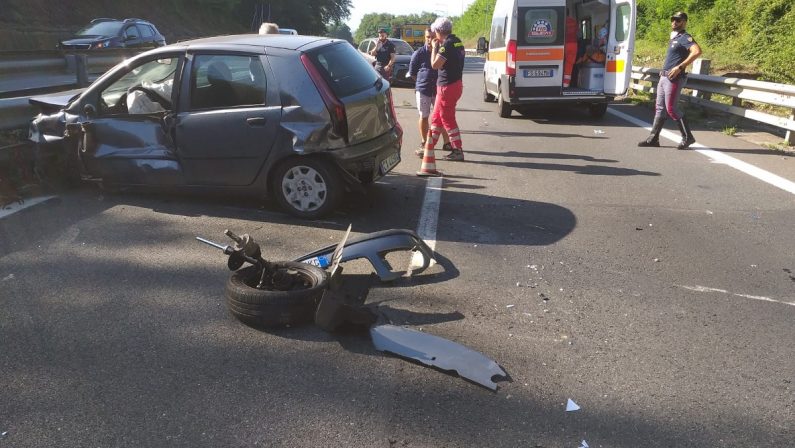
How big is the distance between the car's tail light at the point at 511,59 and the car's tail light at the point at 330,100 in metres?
7.02

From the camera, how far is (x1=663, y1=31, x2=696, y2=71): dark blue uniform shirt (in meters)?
8.89

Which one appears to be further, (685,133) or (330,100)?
(685,133)

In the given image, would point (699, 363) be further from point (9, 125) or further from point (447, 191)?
point (9, 125)

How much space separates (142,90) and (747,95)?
31.5 ft

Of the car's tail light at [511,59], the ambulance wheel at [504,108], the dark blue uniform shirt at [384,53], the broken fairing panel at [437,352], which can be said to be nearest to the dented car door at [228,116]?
the broken fairing panel at [437,352]

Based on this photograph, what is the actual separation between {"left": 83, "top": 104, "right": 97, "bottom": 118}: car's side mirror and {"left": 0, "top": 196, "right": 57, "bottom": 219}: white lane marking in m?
1.01

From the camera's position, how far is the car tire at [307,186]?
574 cm

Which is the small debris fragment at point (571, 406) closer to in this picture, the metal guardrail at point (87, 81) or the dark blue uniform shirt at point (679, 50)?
the dark blue uniform shirt at point (679, 50)

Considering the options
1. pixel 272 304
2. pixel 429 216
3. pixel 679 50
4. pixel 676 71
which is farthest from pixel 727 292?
pixel 679 50

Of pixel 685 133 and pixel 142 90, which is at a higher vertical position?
pixel 142 90

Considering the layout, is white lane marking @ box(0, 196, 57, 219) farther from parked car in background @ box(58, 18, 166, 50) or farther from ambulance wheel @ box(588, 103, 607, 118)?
parked car in background @ box(58, 18, 166, 50)

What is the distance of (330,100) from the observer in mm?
5594

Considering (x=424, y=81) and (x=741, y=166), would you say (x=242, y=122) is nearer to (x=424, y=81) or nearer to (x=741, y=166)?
(x=424, y=81)

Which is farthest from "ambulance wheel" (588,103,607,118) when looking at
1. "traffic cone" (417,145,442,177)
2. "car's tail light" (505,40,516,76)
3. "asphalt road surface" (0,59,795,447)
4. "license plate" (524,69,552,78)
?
"traffic cone" (417,145,442,177)
